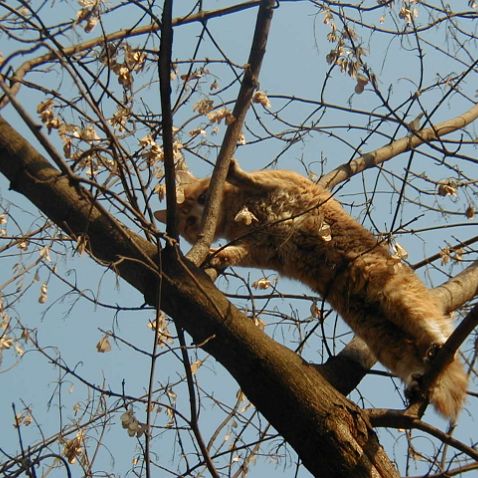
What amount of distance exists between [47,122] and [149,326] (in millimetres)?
1403

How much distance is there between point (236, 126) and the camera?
3252mm

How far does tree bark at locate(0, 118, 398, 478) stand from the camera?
8.07 feet

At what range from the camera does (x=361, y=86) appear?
3.38 m

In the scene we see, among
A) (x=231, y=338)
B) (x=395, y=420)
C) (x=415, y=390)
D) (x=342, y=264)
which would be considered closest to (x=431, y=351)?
(x=415, y=390)

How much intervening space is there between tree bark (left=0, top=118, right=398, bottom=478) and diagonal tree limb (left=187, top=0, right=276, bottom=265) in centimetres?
49

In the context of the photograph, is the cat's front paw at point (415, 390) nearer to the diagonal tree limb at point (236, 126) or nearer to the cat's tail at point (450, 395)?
the cat's tail at point (450, 395)

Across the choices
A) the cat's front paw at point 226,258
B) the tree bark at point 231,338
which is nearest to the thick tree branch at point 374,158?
the cat's front paw at point 226,258

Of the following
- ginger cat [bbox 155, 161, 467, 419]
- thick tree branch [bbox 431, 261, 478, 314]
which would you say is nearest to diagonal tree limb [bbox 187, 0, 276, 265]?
ginger cat [bbox 155, 161, 467, 419]

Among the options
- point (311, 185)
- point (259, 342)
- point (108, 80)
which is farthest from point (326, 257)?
point (108, 80)

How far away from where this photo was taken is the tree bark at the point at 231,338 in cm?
246

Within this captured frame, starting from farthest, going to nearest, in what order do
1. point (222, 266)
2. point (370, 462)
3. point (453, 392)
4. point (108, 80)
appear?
point (222, 266) → point (453, 392) → point (108, 80) → point (370, 462)

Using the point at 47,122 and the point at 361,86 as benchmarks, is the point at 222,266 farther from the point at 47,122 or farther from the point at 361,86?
the point at 47,122

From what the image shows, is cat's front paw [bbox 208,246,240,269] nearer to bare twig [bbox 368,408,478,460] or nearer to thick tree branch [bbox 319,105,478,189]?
thick tree branch [bbox 319,105,478,189]

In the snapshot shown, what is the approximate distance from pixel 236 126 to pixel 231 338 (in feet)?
3.72
